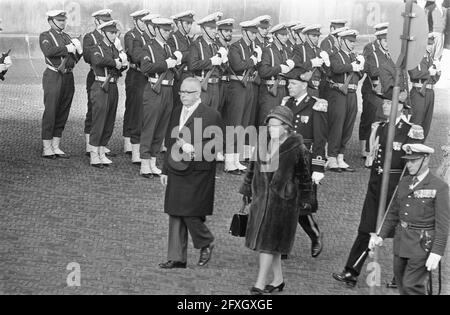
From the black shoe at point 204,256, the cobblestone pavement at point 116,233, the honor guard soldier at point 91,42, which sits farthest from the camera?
the honor guard soldier at point 91,42

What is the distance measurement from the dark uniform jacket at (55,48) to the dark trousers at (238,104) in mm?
2316

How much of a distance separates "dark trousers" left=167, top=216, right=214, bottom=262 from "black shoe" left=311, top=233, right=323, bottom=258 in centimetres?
134

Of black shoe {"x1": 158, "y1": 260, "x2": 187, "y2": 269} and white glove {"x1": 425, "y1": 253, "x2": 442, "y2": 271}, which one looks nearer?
white glove {"x1": 425, "y1": 253, "x2": 442, "y2": 271}

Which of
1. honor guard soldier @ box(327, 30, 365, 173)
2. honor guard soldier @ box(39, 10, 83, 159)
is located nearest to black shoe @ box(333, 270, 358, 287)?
honor guard soldier @ box(327, 30, 365, 173)

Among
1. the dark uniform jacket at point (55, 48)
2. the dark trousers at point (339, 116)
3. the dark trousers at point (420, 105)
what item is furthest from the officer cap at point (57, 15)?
the dark trousers at point (420, 105)

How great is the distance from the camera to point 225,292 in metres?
9.73

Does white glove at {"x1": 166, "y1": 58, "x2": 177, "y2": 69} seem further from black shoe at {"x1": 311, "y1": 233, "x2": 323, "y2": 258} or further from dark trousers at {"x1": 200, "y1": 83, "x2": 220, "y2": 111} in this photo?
black shoe at {"x1": 311, "y1": 233, "x2": 323, "y2": 258}

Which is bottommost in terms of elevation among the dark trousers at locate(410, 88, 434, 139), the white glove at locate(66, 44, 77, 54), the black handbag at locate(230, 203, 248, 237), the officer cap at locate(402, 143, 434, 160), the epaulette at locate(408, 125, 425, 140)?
the dark trousers at locate(410, 88, 434, 139)

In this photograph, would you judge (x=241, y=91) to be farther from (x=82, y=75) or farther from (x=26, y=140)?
(x=82, y=75)

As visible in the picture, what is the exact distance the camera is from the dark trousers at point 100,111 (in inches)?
581

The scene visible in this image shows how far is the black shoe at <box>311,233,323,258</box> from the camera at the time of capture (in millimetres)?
11180

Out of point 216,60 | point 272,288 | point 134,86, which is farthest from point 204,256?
point 134,86

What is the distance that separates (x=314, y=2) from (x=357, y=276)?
14271 mm

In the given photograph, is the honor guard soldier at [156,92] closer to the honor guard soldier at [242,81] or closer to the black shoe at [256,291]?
the honor guard soldier at [242,81]
